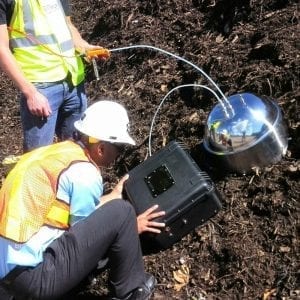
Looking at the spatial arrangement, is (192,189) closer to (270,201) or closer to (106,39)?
(270,201)

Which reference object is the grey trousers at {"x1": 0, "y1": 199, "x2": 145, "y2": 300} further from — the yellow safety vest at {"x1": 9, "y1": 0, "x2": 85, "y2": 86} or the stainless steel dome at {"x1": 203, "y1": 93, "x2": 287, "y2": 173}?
the yellow safety vest at {"x1": 9, "y1": 0, "x2": 85, "y2": 86}

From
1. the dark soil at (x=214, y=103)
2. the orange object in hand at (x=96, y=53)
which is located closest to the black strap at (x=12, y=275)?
the dark soil at (x=214, y=103)

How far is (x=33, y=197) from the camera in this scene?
296 cm

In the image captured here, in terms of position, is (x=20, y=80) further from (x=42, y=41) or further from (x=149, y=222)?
(x=149, y=222)

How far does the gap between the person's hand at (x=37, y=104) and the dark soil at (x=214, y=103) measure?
3.44ft

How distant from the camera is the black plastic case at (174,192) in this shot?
11.3 feet

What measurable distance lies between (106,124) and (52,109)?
2.26 feet

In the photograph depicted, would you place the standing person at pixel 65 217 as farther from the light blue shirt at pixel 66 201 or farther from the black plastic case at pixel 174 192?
the black plastic case at pixel 174 192

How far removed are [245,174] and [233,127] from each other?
34cm

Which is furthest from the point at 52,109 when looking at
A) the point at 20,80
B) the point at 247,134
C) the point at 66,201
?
the point at 247,134

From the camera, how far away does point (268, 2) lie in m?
4.82

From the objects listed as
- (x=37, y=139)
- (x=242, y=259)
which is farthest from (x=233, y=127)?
(x=37, y=139)

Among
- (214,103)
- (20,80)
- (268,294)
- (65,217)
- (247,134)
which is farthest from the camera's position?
(214,103)

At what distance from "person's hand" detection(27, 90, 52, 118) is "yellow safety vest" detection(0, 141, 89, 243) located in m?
0.55
